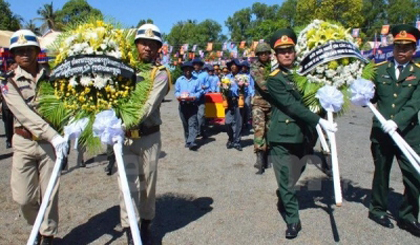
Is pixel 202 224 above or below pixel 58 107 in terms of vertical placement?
below

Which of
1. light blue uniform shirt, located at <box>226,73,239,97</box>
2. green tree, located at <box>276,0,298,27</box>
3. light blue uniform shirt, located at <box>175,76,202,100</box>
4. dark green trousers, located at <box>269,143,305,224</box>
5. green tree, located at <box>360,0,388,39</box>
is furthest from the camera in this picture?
green tree, located at <box>276,0,298,27</box>

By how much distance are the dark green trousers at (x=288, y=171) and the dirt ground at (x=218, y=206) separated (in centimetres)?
27

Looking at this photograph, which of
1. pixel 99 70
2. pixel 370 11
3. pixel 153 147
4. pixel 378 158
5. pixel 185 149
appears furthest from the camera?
pixel 370 11

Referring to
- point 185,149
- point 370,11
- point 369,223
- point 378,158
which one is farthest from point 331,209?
point 370,11

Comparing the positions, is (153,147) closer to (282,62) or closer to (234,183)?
(282,62)

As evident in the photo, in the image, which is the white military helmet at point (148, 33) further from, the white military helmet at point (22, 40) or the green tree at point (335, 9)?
the green tree at point (335, 9)

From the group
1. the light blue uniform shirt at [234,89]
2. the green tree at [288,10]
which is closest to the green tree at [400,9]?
the green tree at [288,10]

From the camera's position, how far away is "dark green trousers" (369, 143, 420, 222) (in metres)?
4.29

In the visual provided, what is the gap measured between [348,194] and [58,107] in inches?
158

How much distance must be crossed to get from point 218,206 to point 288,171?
120 centimetres

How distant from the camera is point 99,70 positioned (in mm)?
3238

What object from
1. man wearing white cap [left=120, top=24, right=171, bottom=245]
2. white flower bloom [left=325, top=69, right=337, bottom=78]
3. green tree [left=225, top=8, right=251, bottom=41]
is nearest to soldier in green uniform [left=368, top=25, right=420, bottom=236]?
white flower bloom [left=325, top=69, right=337, bottom=78]

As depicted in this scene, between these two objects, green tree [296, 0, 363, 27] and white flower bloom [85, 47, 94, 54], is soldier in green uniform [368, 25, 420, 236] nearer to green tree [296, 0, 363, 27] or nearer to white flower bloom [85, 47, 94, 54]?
white flower bloom [85, 47, 94, 54]

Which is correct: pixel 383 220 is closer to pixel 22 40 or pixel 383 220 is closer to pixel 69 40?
pixel 69 40
